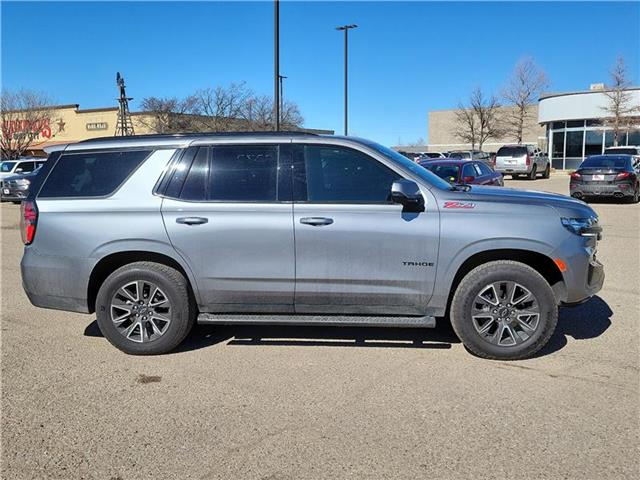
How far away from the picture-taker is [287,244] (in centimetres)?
447

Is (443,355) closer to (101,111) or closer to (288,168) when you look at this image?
(288,168)

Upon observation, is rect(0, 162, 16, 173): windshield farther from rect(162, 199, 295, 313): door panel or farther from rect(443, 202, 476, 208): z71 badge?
rect(443, 202, 476, 208): z71 badge

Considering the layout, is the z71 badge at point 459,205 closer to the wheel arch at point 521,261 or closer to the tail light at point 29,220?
the wheel arch at point 521,261

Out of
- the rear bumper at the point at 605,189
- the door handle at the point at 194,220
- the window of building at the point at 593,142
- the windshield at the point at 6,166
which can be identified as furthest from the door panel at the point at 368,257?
the window of building at the point at 593,142

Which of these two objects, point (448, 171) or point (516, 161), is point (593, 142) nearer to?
point (516, 161)

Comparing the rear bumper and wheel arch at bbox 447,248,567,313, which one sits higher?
the rear bumper

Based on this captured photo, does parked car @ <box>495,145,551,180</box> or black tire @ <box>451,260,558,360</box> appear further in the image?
parked car @ <box>495,145,551,180</box>

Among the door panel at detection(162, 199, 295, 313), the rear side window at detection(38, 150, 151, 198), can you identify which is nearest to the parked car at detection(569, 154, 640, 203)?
the door panel at detection(162, 199, 295, 313)

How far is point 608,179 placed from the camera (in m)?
16.4

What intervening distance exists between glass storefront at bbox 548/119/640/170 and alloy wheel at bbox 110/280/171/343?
42.0 meters

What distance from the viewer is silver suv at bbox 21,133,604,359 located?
4379 millimetres

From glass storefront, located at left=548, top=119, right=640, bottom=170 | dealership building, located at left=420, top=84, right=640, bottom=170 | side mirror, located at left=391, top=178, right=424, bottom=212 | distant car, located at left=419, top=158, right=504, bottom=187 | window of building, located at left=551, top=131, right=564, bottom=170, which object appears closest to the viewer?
side mirror, located at left=391, top=178, right=424, bottom=212

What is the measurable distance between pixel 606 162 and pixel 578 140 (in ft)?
93.4

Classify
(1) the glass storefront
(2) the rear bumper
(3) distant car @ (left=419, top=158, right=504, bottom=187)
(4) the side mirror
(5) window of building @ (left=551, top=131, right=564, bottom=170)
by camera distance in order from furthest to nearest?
(5) window of building @ (left=551, top=131, right=564, bottom=170) < (1) the glass storefront < (2) the rear bumper < (3) distant car @ (left=419, top=158, right=504, bottom=187) < (4) the side mirror
